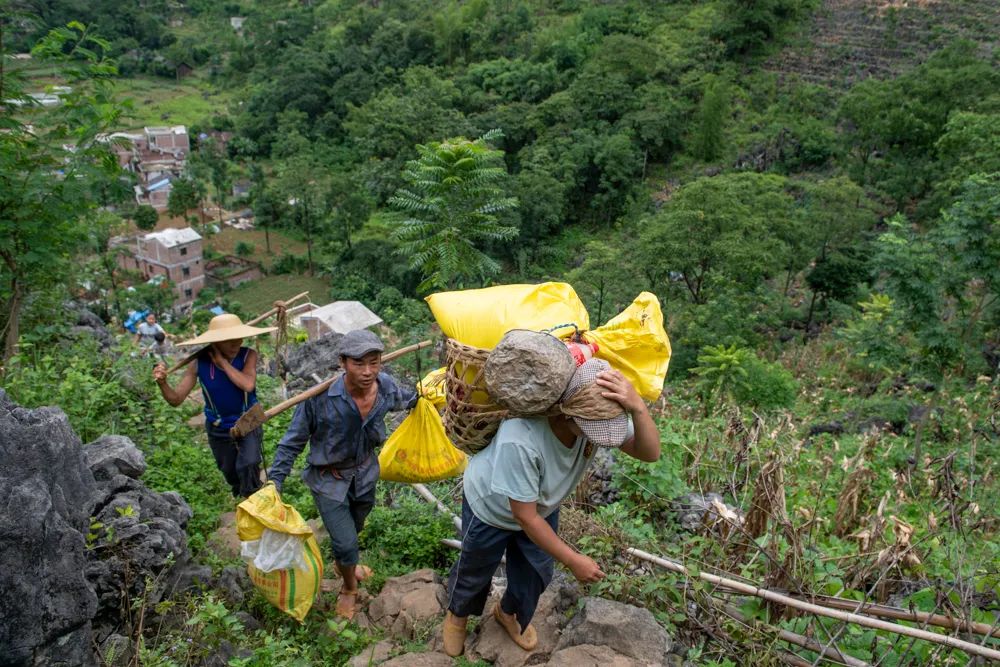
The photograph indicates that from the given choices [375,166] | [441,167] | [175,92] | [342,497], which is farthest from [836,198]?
[175,92]

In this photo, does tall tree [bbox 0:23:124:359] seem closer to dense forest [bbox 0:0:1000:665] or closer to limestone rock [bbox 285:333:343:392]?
dense forest [bbox 0:0:1000:665]

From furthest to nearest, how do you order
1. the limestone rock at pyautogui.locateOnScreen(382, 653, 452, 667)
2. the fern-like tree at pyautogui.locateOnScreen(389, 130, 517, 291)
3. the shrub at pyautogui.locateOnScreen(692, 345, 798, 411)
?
the fern-like tree at pyautogui.locateOnScreen(389, 130, 517, 291), the shrub at pyautogui.locateOnScreen(692, 345, 798, 411), the limestone rock at pyautogui.locateOnScreen(382, 653, 452, 667)

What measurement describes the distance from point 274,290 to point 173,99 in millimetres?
27899

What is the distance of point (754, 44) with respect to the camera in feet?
98.6

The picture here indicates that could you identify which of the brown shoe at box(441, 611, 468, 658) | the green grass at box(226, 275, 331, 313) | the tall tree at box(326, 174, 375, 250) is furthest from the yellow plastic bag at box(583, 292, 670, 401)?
the tall tree at box(326, 174, 375, 250)

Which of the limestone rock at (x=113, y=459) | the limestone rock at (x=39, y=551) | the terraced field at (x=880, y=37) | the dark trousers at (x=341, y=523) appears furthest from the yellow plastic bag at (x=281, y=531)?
the terraced field at (x=880, y=37)

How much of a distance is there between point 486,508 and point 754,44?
32.9m

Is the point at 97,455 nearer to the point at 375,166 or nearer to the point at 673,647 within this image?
the point at 673,647

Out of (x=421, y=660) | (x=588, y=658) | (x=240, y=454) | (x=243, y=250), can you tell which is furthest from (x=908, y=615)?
(x=243, y=250)

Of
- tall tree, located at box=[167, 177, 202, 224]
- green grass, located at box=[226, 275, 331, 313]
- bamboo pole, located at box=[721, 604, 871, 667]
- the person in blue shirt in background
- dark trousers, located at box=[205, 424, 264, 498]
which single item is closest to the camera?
bamboo pole, located at box=[721, 604, 871, 667]

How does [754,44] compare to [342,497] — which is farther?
[754,44]

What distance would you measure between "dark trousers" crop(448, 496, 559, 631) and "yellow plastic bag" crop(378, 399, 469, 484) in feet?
1.25

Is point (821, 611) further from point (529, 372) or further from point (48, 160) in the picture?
point (48, 160)

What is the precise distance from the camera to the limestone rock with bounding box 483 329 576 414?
1903 millimetres
